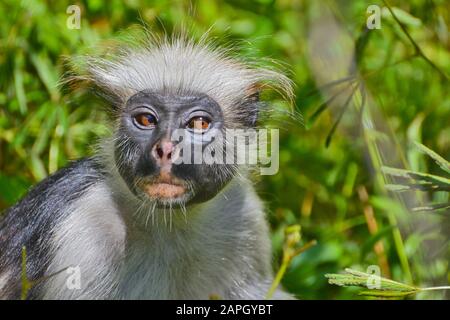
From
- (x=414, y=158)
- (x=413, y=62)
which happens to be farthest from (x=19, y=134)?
(x=413, y=62)

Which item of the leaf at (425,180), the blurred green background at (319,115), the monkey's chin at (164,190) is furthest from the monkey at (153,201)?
the leaf at (425,180)

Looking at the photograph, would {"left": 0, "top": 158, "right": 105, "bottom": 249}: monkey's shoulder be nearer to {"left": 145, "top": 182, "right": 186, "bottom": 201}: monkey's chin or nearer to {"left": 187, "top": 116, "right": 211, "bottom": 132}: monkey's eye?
{"left": 145, "top": 182, "right": 186, "bottom": 201}: monkey's chin

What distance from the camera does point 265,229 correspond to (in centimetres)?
500

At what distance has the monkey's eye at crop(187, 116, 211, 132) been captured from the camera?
4.21 m

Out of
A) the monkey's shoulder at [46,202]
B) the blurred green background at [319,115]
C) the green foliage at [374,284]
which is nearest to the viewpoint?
the green foliage at [374,284]

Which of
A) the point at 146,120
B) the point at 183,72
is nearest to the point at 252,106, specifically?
the point at 183,72

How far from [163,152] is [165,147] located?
0.9 inches

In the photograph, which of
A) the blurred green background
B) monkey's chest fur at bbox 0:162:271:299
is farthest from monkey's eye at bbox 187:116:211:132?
the blurred green background

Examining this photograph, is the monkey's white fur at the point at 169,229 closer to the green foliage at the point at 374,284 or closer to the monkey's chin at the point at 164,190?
the monkey's chin at the point at 164,190

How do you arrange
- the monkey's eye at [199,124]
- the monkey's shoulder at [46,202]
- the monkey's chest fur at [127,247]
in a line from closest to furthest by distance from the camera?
the monkey's eye at [199,124] < the monkey's chest fur at [127,247] < the monkey's shoulder at [46,202]

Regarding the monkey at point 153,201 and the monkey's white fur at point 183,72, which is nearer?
the monkey at point 153,201

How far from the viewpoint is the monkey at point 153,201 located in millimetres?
4227

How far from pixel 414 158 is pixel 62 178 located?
1997 mm
